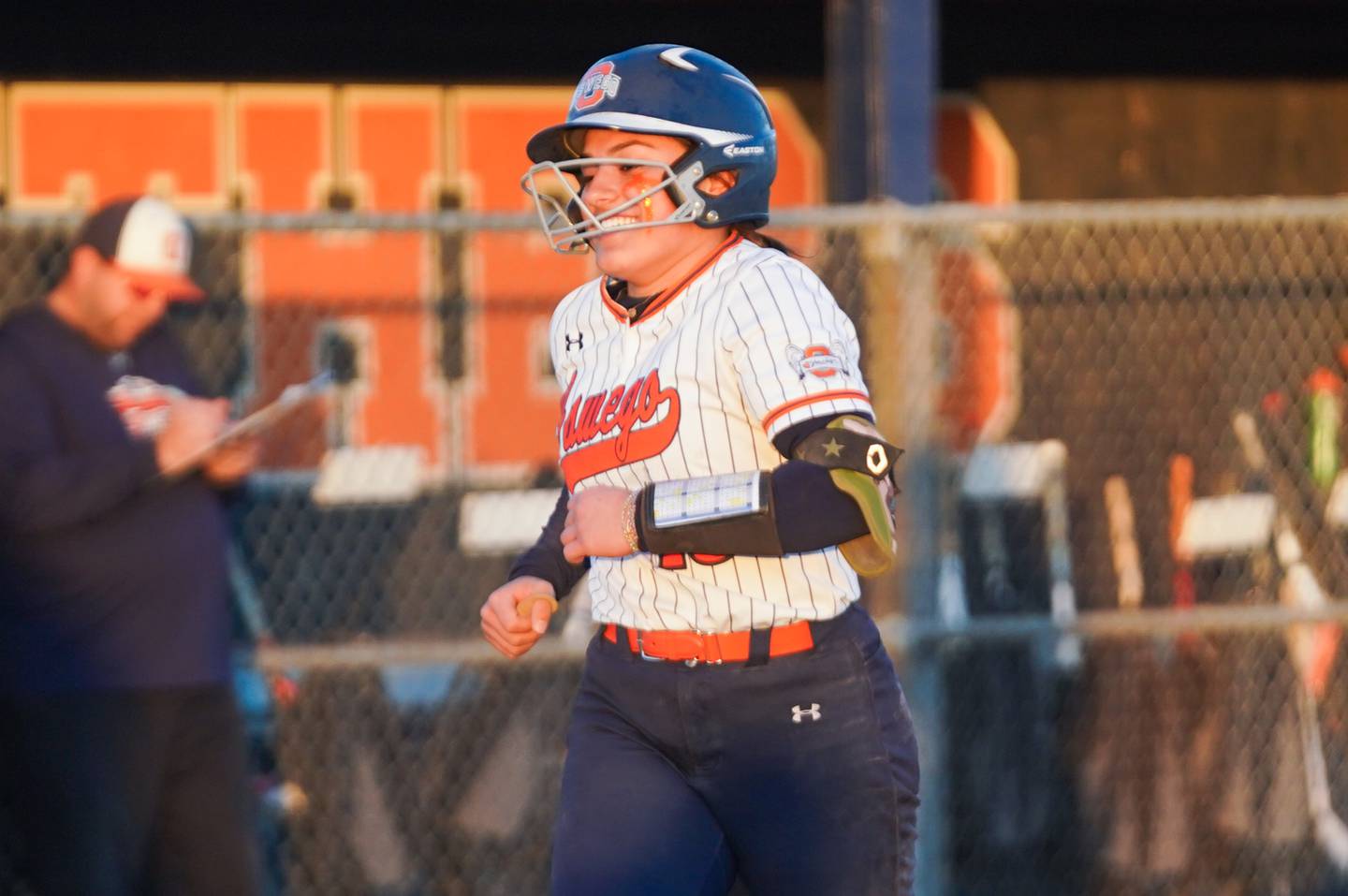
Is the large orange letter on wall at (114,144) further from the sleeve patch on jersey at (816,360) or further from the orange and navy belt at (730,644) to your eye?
the sleeve patch on jersey at (816,360)

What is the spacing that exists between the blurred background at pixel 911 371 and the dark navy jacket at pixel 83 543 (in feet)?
1.93

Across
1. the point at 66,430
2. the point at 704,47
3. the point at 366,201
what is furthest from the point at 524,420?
the point at 66,430

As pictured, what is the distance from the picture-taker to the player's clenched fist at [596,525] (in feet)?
8.56

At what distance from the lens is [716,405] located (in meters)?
2.74

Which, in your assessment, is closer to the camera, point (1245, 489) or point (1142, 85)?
point (1245, 489)

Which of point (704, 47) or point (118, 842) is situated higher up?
point (704, 47)

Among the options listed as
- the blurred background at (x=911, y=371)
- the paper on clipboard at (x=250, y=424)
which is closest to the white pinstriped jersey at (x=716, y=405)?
the paper on clipboard at (x=250, y=424)

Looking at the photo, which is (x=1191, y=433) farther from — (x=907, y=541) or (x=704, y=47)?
(x=704, y=47)

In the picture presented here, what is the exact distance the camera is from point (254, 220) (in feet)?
15.4

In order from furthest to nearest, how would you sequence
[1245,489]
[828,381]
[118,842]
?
[1245,489] → [118,842] → [828,381]

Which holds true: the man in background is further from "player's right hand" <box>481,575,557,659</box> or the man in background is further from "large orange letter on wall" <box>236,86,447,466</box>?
"large orange letter on wall" <box>236,86,447,466</box>

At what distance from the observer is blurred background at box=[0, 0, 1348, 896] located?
516 centimetres

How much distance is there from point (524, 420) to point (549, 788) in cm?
189

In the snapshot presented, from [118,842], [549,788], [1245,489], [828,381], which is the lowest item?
[549,788]
